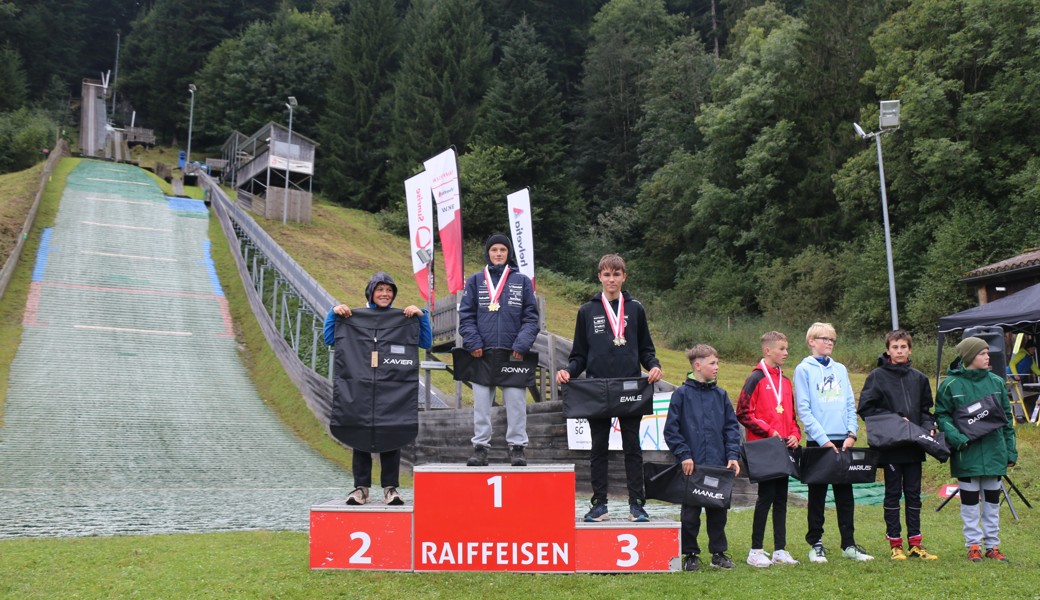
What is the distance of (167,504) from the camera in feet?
36.7

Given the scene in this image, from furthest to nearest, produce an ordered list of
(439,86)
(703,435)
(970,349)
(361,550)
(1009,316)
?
(439,86) → (1009,316) → (970,349) → (703,435) → (361,550)

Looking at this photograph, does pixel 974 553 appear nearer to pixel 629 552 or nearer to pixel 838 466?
pixel 838 466

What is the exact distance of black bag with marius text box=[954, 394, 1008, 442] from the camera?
6.69 m

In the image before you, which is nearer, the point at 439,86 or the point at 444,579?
the point at 444,579

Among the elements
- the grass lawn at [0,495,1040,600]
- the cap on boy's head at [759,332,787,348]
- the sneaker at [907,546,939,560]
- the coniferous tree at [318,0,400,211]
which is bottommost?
the grass lawn at [0,495,1040,600]

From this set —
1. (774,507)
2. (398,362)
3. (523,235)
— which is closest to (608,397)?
(774,507)

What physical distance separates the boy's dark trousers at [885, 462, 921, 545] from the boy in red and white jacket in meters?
0.76

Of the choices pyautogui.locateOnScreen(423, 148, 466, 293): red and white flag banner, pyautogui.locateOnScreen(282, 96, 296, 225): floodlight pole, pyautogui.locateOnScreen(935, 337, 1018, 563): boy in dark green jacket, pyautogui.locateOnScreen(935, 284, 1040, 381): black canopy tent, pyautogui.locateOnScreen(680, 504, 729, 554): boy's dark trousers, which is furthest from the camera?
pyautogui.locateOnScreen(282, 96, 296, 225): floodlight pole

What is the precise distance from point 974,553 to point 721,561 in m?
1.93

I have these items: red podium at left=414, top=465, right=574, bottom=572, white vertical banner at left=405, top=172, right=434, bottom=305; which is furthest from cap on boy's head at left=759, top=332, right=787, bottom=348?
white vertical banner at left=405, top=172, right=434, bottom=305

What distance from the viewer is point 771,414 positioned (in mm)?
6762

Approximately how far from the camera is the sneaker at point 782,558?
6.39 metres

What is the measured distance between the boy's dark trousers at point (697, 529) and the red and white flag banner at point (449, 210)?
9.96m

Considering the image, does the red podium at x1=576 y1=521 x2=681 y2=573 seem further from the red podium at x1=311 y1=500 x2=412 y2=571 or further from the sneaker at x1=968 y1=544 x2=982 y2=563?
the sneaker at x1=968 y1=544 x2=982 y2=563
